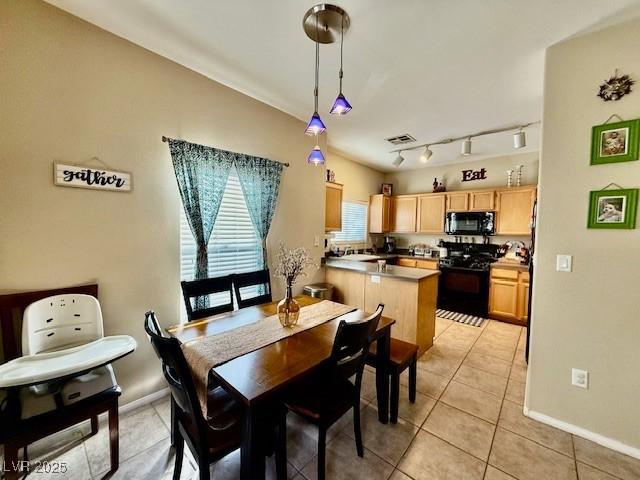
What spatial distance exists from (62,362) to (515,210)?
568 centimetres

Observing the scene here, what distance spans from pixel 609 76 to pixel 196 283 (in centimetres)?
331

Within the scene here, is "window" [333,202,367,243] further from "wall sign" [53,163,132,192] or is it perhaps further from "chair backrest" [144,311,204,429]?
"chair backrest" [144,311,204,429]

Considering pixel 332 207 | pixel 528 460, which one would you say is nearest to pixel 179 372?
pixel 528 460

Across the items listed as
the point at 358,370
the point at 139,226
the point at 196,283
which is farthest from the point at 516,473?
the point at 139,226

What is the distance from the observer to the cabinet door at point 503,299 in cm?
397

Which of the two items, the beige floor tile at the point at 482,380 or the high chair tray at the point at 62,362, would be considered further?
the beige floor tile at the point at 482,380

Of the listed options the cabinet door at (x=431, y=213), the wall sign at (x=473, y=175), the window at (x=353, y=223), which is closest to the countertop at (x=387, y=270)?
the window at (x=353, y=223)

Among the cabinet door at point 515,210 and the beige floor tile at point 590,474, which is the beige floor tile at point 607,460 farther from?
the cabinet door at point 515,210

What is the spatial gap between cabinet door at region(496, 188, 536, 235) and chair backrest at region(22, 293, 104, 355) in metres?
5.49

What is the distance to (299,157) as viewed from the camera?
3.35m

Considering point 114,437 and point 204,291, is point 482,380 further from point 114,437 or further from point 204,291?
point 114,437

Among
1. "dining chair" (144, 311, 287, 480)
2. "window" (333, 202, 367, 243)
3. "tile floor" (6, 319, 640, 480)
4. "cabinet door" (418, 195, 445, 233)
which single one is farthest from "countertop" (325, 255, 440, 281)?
"cabinet door" (418, 195, 445, 233)

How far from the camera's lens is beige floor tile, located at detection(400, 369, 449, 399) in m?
2.35

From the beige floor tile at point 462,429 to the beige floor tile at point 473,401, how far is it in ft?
0.25
